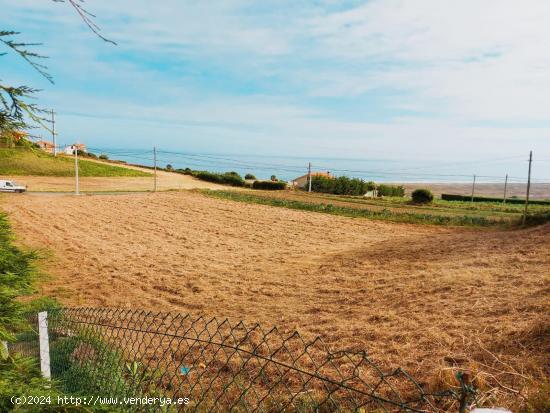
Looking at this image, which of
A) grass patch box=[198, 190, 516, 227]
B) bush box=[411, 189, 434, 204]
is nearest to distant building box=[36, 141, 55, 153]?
grass patch box=[198, 190, 516, 227]

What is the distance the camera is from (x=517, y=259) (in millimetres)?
8352

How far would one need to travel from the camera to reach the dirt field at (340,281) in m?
4.72

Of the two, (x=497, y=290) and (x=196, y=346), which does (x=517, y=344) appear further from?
(x=196, y=346)

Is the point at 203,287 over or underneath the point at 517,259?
underneath

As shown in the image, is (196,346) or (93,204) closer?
(196,346)

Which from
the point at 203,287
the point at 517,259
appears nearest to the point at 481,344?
the point at 517,259

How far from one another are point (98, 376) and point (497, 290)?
18.6ft

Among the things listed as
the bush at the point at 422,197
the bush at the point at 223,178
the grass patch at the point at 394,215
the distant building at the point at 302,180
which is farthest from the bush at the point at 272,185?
the bush at the point at 422,197

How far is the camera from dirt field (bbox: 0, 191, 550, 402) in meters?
4.72

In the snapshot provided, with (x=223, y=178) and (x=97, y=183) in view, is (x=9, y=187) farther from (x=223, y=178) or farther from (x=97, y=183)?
(x=223, y=178)

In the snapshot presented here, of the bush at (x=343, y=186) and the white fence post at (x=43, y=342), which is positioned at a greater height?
the bush at (x=343, y=186)

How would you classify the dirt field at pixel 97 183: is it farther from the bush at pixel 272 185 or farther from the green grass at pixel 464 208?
the green grass at pixel 464 208

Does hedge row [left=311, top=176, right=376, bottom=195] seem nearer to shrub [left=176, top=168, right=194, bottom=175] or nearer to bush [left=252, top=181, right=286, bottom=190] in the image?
bush [left=252, top=181, right=286, bottom=190]

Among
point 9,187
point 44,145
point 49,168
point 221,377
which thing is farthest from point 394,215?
point 49,168
